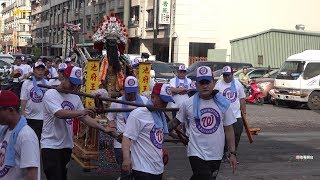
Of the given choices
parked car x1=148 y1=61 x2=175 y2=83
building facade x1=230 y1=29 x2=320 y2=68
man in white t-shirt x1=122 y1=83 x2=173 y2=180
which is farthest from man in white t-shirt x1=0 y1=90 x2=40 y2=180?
building facade x1=230 y1=29 x2=320 y2=68

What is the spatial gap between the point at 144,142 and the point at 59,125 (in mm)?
1432

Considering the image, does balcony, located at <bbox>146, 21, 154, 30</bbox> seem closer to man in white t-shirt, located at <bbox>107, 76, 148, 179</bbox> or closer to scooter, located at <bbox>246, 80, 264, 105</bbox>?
scooter, located at <bbox>246, 80, 264, 105</bbox>

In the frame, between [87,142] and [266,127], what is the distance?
32.8 feet

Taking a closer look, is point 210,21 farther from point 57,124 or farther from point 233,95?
point 57,124

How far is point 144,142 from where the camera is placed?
5.42 metres

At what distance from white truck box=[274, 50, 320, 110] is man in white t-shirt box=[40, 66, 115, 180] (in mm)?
17105

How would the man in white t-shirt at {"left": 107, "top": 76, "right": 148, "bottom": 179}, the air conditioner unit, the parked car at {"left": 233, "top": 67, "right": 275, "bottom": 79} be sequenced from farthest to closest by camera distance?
the air conditioner unit
the parked car at {"left": 233, "top": 67, "right": 275, "bottom": 79}
the man in white t-shirt at {"left": 107, "top": 76, "right": 148, "bottom": 179}

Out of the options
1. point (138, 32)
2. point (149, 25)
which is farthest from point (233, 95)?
point (138, 32)

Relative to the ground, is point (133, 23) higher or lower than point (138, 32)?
higher

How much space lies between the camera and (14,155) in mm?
3945

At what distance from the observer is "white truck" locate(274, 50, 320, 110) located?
872 inches

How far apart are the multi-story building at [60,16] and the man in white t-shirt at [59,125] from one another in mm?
36590

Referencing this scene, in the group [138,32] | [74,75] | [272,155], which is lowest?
[272,155]

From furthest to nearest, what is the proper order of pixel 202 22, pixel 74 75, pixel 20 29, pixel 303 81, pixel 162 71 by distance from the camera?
pixel 20 29 < pixel 202 22 < pixel 162 71 < pixel 303 81 < pixel 74 75
